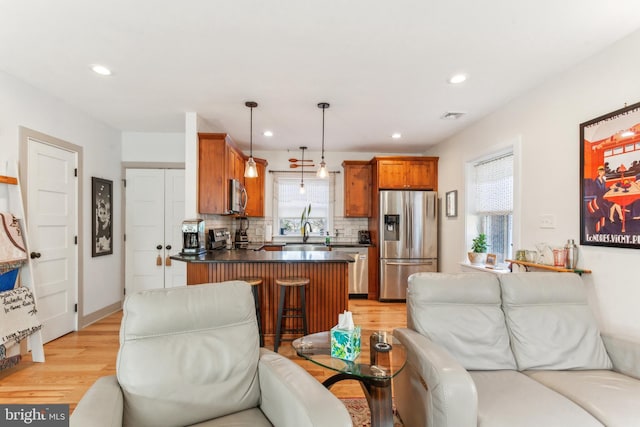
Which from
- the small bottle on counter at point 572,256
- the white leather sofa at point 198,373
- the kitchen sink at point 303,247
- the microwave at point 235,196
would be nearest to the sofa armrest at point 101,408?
the white leather sofa at point 198,373

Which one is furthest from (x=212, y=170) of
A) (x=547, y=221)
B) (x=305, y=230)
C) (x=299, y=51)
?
(x=547, y=221)

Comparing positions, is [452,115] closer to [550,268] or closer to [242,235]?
[550,268]

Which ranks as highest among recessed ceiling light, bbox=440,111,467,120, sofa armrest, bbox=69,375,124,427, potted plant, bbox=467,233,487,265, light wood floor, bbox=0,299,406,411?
recessed ceiling light, bbox=440,111,467,120

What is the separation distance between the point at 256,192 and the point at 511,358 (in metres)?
4.49

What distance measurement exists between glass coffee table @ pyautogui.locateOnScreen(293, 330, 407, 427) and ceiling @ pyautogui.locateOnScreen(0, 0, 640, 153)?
198cm

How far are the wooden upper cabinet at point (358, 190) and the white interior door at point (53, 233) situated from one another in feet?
13.0

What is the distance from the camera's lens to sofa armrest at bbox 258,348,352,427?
1.13 m

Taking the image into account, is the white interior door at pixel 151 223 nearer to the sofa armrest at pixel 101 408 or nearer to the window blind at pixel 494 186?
the sofa armrest at pixel 101 408

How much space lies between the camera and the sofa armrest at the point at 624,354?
5.82ft

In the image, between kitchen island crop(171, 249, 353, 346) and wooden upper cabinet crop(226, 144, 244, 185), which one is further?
wooden upper cabinet crop(226, 144, 244, 185)

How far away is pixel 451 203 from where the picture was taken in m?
4.70

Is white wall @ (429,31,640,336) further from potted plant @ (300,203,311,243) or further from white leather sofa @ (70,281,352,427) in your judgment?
potted plant @ (300,203,311,243)

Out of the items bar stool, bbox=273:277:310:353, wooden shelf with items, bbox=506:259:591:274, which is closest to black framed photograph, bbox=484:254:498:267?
wooden shelf with items, bbox=506:259:591:274

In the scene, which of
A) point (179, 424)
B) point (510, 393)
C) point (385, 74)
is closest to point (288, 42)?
point (385, 74)
